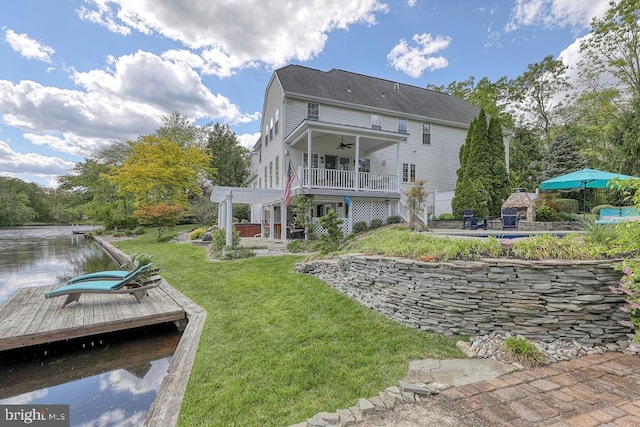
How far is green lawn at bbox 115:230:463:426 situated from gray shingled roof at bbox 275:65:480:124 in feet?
39.4

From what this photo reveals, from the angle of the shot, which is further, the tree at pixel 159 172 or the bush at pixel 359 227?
the tree at pixel 159 172

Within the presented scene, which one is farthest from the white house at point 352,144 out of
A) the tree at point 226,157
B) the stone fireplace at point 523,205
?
the tree at point 226,157

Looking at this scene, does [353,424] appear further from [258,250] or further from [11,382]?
[258,250]

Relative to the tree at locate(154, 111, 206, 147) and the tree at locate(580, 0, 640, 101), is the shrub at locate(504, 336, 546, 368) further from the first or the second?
the tree at locate(154, 111, 206, 147)

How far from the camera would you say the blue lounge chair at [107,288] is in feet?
19.0

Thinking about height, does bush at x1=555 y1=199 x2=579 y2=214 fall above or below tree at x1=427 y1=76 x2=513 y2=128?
below

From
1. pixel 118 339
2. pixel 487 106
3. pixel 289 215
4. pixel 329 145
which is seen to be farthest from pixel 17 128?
pixel 487 106

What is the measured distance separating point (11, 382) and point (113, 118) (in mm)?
32705

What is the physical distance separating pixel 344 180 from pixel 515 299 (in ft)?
33.0

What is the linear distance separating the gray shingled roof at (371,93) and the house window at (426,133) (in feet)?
1.89

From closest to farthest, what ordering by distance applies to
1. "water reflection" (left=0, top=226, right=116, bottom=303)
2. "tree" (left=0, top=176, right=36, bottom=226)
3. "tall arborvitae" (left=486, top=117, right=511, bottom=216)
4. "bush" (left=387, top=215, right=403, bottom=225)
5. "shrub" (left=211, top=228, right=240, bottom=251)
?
"water reflection" (left=0, top=226, right=116, bottom=303) < "shrub" (left=211, top=228, right=240, bottom=251) < "bush" (left=387, top=215, right=403, bottom=225) < "tall arborvitae" (left=486, top=117, right=511, bottom=216) < "tree" (left=0, top=176, right=36, bottom=226)

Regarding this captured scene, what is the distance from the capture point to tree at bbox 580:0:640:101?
1744 centimetres

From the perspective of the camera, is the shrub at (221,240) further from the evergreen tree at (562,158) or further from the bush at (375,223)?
the evergreen tree at (562,158)

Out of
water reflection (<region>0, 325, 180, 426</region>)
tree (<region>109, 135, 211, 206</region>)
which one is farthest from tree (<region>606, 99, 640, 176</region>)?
tree (<region>109, 135, 211, 206</region>)
